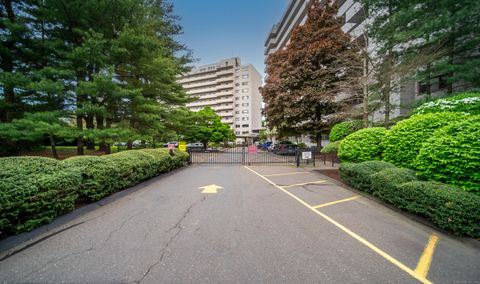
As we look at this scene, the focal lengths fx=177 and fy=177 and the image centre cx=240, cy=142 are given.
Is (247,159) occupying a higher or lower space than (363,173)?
lower

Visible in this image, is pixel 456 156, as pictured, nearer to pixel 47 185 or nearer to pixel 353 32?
pixel 47 185

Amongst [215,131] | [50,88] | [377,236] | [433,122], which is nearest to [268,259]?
[377,236]

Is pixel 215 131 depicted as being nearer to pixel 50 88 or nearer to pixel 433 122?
pixel 50 88

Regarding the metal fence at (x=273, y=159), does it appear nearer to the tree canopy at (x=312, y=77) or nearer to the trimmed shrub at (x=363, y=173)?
the tree canopy at (x=312, y=77)

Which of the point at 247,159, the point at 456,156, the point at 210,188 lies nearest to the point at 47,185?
the point at 210,188

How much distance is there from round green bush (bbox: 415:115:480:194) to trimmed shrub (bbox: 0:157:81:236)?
8.60 m

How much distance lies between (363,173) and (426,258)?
3.61m

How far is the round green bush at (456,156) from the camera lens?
367cm

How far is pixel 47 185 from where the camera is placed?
3562mm

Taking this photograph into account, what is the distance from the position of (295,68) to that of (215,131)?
19.8m

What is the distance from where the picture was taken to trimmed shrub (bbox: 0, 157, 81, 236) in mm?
3000

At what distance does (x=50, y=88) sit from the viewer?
8.27 metres

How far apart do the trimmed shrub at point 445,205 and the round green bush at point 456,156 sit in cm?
36

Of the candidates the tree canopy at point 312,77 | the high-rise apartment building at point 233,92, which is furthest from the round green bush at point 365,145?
the high-rise apartment building at point 233,92
